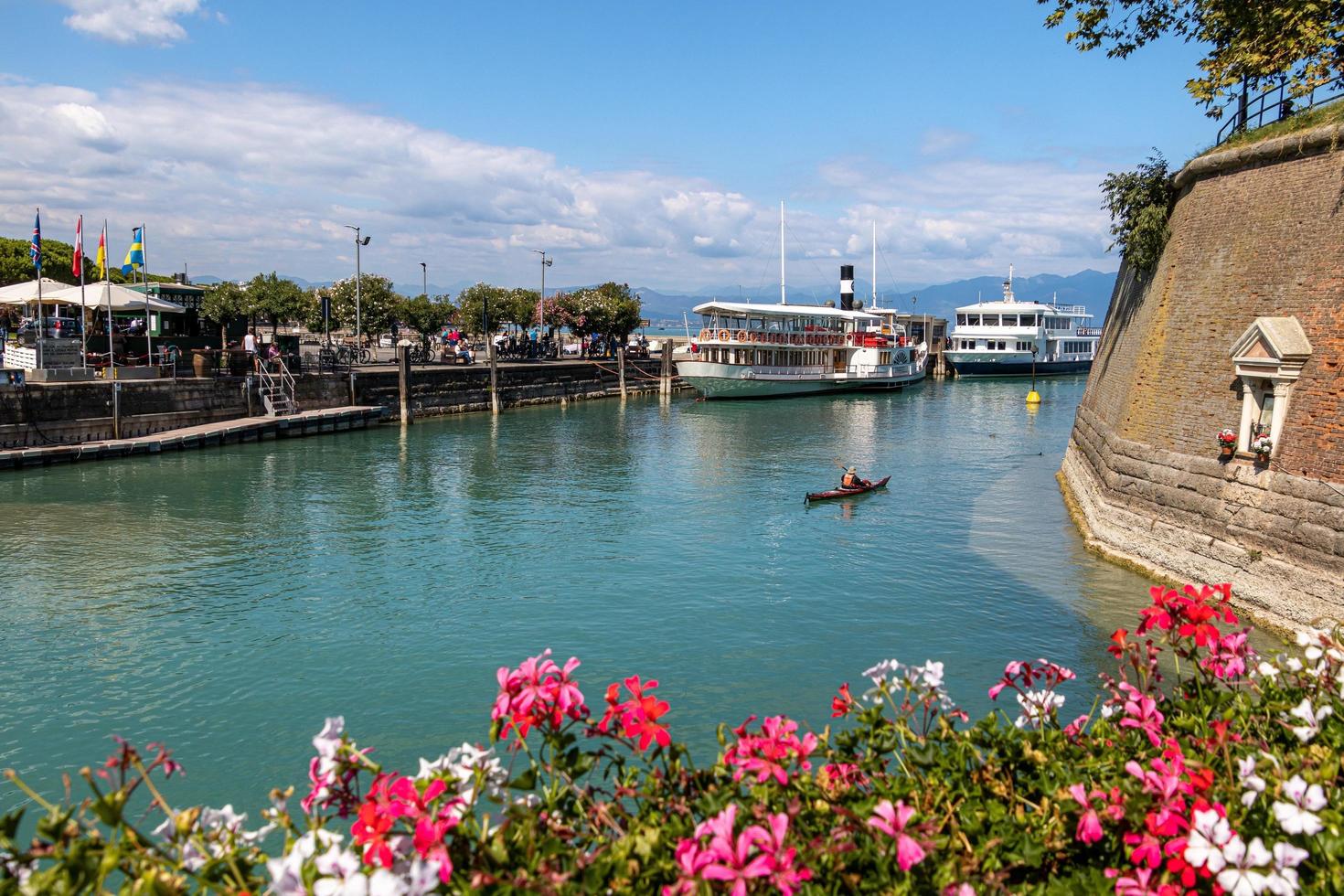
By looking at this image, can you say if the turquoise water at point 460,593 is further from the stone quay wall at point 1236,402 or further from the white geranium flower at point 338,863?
the white geranium flower at point 338,863

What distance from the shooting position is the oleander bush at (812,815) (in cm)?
370

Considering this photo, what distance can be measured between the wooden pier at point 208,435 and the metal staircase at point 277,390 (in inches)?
22.3

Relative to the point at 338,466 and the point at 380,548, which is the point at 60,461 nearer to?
the point at 338,466

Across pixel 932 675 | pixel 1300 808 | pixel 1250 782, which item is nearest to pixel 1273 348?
pixel 932 675

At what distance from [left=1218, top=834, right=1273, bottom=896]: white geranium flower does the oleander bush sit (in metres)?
0.01

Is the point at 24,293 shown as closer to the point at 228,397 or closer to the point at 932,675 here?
the point at 228,397

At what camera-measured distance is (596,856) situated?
411 centimetres

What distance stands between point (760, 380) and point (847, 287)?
36.8 meters

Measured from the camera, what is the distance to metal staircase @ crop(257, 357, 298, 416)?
4228cm

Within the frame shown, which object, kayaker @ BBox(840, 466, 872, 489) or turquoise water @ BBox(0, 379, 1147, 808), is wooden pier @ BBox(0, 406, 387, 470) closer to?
turquoise water @ BBox(0, 379, 1147, 808)

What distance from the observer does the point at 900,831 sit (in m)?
4.04

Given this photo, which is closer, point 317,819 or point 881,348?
point 317,819

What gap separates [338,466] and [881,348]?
2031 inches

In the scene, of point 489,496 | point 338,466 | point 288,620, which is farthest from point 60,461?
point 288,620
